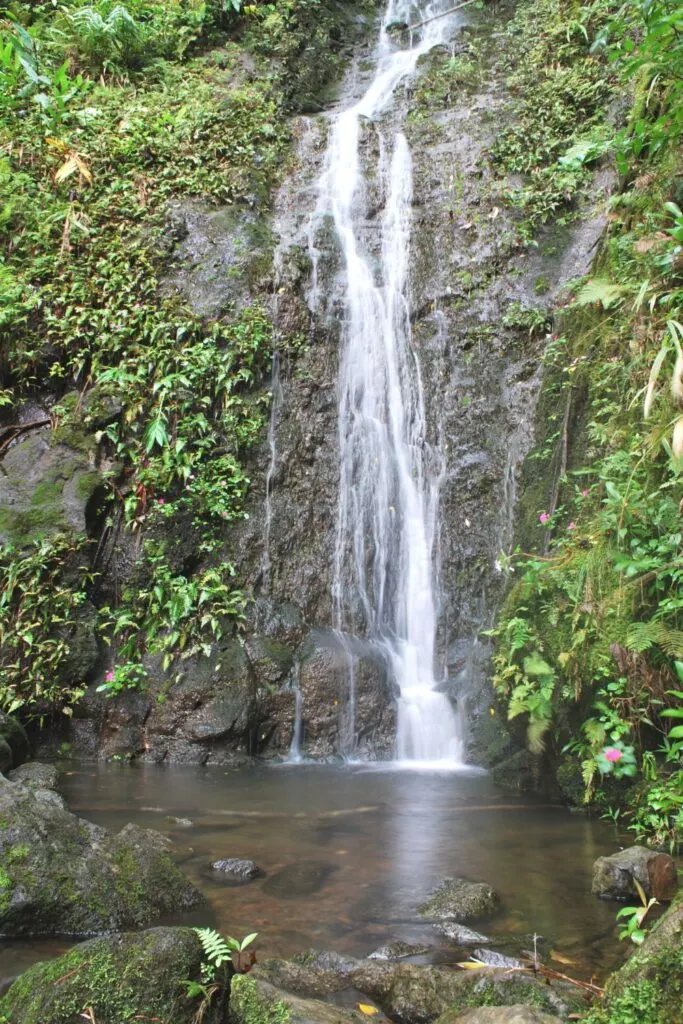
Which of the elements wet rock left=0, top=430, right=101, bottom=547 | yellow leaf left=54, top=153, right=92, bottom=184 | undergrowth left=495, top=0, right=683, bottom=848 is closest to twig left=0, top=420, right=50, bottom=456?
wet rock left=0, top=430, right=101, bottom=547

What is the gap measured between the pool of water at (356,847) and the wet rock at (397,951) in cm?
9

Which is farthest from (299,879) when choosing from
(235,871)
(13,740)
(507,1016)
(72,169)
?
(72,169)

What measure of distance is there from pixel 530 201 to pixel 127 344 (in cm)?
564

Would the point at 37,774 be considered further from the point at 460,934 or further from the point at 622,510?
the point at 622,510

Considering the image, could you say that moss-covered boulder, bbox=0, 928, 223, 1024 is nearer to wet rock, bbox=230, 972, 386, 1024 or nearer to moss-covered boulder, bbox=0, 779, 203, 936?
wet rock, bbox=230, 972, 386, 1024

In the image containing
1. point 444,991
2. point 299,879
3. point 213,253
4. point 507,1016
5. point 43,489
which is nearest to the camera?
point 507,1016

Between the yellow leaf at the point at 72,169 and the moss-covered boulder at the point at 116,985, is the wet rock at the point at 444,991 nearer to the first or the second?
the moss-covered boulder at the point at 116,985

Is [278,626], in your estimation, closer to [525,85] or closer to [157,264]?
[157,264]

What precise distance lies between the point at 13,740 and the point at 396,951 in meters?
4.91

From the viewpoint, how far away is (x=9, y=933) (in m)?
3.45

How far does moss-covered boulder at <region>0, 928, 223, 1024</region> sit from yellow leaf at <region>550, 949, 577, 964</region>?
1567 millimetres

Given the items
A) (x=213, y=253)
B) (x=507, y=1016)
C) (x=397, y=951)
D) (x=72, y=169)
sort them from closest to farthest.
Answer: (x=507, y=1016), (x=397, y=951), (x=213, y=253), (x=72, y=169)

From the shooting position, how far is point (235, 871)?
14.6 ft

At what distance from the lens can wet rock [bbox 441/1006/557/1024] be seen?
87.4 inches
